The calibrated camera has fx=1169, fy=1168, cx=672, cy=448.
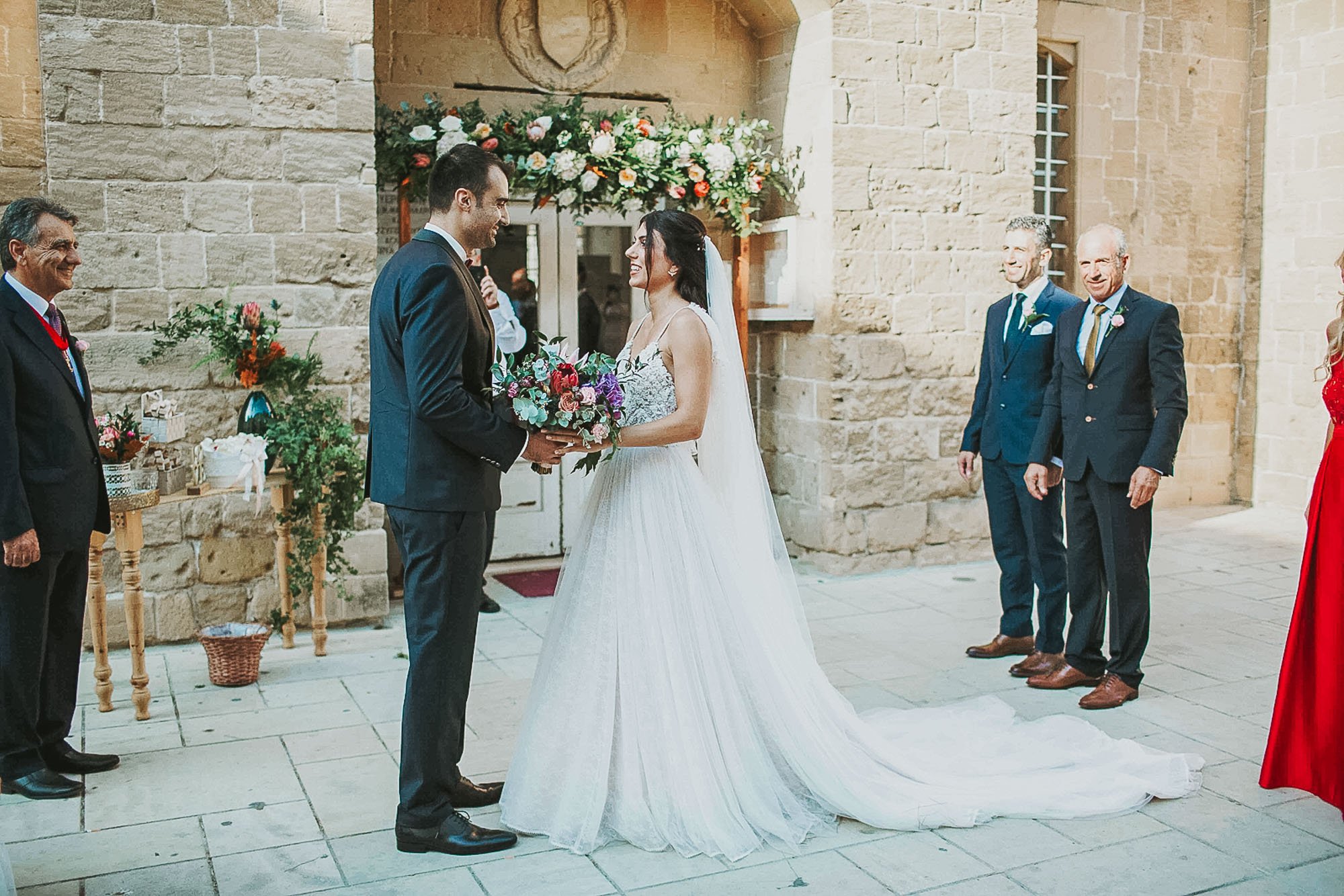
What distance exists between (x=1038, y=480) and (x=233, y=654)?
365cm

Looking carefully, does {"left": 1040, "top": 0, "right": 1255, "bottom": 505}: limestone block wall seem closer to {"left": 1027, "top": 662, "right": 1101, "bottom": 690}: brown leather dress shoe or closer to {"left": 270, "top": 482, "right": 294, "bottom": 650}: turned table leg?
{"left": 1027, "top": 662, "right": 1101, "bottom": 690}: brown leather dress shoe

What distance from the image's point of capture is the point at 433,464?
342cm

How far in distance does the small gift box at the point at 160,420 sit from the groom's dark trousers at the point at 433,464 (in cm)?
192

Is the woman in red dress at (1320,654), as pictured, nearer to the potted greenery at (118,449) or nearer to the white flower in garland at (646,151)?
the white flower in garland at (646,151)

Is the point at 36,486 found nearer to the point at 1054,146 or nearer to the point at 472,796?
the point at 472,796

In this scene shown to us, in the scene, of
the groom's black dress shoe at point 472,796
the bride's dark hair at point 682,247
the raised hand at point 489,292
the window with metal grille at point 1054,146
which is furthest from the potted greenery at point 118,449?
the window with metal grille at point 1054,146

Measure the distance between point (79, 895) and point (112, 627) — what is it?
2.70 m

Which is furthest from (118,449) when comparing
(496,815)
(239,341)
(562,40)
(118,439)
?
(562,40)

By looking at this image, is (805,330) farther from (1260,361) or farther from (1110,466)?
(1260,361)

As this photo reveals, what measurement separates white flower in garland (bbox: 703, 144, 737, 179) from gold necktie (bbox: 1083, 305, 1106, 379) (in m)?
2.73

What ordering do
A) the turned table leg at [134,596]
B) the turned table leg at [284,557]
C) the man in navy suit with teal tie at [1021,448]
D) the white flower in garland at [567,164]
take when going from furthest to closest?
the white flower in garland at [567,164], the turned table leg at [284,557], the man in navy suit with teal tie at [1021,448], the turned table leg at [134,596]

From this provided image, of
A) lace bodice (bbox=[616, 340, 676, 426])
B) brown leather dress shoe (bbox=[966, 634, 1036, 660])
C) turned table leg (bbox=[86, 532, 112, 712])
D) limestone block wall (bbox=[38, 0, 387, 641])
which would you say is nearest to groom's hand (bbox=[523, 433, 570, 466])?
lace bodice (bbox=[616, 340, 676, 426])

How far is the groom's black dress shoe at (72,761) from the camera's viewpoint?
4.11 metres

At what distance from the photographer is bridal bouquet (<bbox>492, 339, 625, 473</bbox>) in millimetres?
3486
